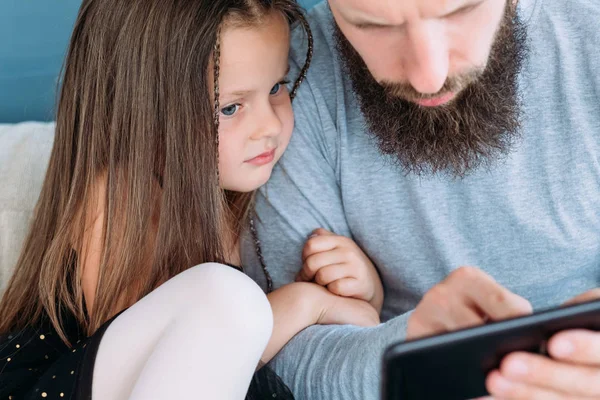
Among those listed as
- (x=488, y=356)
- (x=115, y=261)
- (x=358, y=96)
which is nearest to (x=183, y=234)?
(x=115, y=261)

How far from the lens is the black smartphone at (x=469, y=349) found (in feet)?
2.17

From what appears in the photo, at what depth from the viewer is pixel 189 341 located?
96cm

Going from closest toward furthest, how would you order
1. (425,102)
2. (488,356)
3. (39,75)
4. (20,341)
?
(488,356), (425,102), (20,341), (39,75)

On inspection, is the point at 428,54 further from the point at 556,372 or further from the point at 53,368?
the point at 53,368

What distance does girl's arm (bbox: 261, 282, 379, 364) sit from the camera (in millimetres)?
1161

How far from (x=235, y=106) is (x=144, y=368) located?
1.41 feet

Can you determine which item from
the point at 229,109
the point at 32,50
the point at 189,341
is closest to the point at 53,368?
the point at 189,341

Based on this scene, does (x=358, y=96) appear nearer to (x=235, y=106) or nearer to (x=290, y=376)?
(x=235, y=106)

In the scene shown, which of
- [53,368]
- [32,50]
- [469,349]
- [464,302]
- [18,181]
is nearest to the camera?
[469,349]

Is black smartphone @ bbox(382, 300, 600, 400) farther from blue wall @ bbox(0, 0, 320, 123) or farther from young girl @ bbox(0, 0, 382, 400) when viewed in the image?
blue wall @ bbox(0, 0, 320, 123)

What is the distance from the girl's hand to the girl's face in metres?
0.13

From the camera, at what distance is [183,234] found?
48.0 inches

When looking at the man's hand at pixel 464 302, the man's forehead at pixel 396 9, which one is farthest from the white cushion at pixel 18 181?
the man's hand at pixel 464 302

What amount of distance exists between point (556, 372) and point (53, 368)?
68cm
